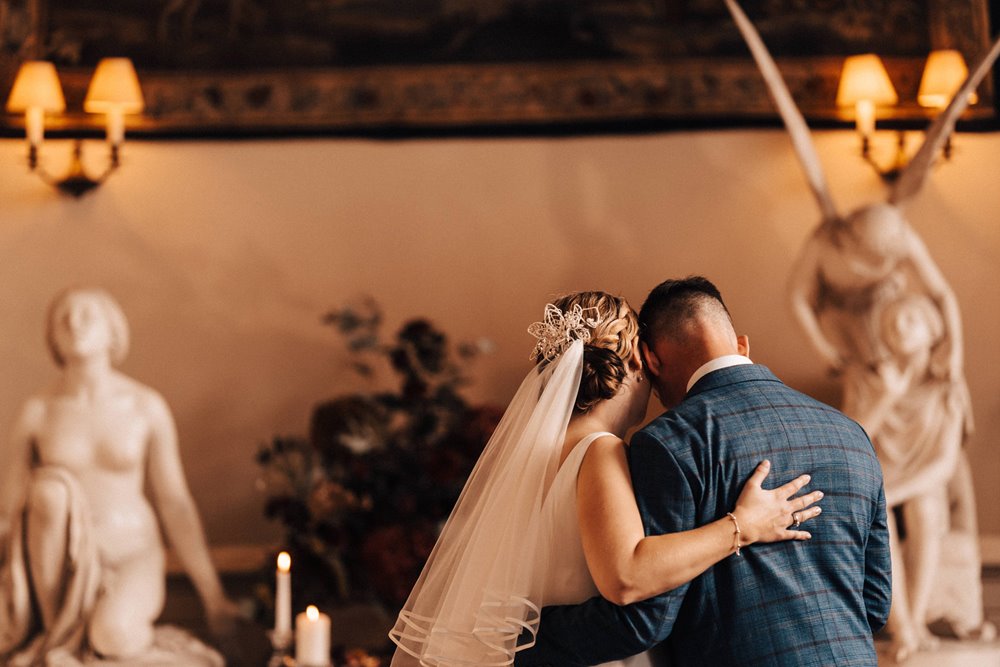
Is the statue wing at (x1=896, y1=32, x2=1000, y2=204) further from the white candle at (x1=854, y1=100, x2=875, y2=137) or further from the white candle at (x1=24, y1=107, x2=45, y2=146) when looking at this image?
the white candle at (x1=24, y1=107, x2=45, y2=146)

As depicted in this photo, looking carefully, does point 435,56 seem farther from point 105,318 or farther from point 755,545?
point 755,545

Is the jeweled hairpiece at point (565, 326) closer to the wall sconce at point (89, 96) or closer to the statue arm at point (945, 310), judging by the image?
the statue arm at point (945, 310)

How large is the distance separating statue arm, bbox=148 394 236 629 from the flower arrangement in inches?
12.1

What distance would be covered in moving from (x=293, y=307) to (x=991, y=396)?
3316mm

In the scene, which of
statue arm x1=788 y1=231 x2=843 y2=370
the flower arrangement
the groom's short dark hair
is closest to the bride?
the groom's short dark hair

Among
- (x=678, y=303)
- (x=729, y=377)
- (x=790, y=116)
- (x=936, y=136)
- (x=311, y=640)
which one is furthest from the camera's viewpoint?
(x=790, y=116)

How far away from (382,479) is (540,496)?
2.06 meters

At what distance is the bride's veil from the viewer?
7.67ft

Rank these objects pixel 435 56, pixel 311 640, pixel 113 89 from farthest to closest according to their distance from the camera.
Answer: pixel 435 56 → pixel 113 89 → pixel 311 640

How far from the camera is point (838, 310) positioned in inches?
183

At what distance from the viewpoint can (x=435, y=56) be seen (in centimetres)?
536

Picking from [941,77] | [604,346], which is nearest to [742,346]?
[604,346]

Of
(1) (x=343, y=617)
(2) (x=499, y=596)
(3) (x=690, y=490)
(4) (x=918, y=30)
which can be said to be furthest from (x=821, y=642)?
(4) (x=918, y=30)

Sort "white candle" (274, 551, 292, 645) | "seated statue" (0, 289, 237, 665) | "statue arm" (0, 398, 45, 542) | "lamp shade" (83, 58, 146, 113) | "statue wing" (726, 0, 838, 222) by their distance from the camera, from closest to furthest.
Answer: "white candle" (274, 551, 292, 645) < "seated statue" (0, 289, 237, 665) < "statue arm" (0, 398, 45, 542) < "statue wing" (726, 0, 838, 222) < "lamp shade" (83, 58, 146, 113)
